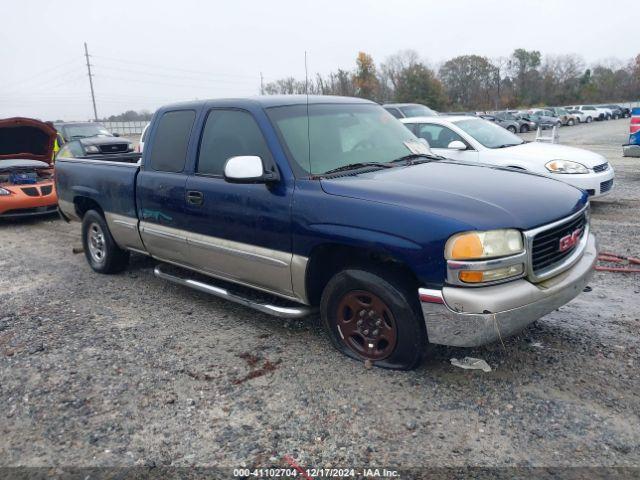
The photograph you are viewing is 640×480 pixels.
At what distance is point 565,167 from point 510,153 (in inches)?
32.2

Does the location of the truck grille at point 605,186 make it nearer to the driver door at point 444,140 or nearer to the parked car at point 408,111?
the driver door at point 444,140

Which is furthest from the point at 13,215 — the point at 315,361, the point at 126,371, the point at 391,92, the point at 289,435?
the point at 391,92

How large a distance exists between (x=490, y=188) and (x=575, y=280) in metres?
0.81

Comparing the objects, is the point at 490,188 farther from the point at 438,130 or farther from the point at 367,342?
the point at 438,130

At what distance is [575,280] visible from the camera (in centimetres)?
354

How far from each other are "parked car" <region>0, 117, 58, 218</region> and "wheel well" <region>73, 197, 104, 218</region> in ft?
11.1

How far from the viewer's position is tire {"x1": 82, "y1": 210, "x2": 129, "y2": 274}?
6.01 meters

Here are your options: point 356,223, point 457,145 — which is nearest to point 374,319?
point 356,223

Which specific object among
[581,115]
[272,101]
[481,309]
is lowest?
[581,115]

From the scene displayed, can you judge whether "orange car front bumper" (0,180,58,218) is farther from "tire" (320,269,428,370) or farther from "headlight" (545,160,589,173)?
"headlight" (545,160,589,173)

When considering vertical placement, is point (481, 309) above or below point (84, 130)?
below

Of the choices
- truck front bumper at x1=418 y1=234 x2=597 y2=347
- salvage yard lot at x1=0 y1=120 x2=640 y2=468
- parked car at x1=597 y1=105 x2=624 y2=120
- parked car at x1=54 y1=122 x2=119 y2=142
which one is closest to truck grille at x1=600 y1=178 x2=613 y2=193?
salvage yard lot at x1=0 y1=120 x2=640 y2=468

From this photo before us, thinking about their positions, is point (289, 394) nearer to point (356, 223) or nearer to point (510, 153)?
point (356, 223)

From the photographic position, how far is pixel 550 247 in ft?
11.2
